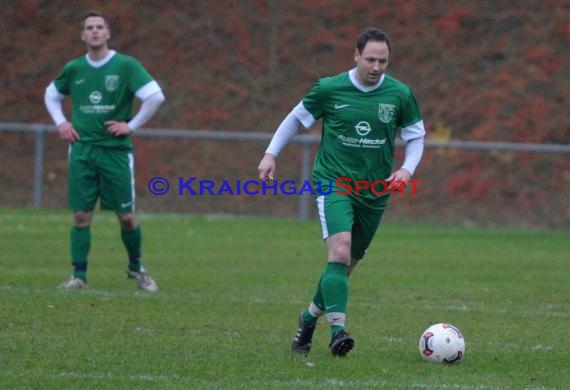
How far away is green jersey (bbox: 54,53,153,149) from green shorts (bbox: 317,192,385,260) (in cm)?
333

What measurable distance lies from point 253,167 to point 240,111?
2065 millimetres

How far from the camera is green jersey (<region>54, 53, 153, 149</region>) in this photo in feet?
32.9

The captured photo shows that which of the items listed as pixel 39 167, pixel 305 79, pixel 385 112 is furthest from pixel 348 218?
pixel 305 79

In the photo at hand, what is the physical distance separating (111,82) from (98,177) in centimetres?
82

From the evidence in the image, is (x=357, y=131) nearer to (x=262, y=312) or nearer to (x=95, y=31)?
(x=262, y=312)

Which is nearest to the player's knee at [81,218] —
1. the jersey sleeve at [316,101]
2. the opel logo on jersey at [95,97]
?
the opel logo on jersey at [95,97]

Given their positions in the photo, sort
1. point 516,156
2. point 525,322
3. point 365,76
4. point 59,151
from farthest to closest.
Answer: point 59,151
point 516,156
point 525,322
point 365,76

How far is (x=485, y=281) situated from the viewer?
1178 cm

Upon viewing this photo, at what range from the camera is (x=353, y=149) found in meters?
7.23

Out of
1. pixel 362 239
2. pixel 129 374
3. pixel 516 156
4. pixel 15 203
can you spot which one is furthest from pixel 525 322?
pixel 15 203

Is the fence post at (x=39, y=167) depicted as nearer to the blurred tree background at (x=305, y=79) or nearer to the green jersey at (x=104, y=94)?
the blurred tree background at (x=305, y=79)

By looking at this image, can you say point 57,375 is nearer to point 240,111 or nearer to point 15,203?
point 15,203

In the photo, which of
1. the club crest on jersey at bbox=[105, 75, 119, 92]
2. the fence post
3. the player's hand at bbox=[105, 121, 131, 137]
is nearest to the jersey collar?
the club crest on jersey at bbox=[105, 75, 119, 92]

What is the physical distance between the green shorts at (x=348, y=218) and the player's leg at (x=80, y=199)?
3.36 m
